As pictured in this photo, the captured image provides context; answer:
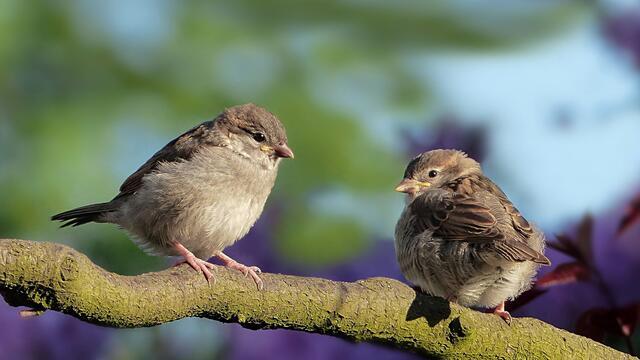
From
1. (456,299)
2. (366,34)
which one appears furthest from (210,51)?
(456,299)

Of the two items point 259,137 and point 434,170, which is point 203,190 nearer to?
point 259,137

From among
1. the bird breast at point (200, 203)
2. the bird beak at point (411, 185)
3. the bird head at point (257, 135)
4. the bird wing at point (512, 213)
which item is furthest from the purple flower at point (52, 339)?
the bird wing at point (512, 213)

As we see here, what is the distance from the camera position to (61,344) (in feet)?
11.5

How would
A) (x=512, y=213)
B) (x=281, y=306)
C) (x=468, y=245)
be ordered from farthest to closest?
(x=512, y=213) < (x=468, y=245) < (x=281, y=306)

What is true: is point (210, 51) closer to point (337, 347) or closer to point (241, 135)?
point (241, 135)

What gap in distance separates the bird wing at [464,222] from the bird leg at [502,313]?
133 millimetres

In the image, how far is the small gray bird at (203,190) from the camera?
3.07 metres

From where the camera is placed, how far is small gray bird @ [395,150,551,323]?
9.27 feet

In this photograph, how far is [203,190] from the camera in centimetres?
310

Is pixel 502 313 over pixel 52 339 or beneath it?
over

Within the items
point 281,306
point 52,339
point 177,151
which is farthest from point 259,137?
point 281,306

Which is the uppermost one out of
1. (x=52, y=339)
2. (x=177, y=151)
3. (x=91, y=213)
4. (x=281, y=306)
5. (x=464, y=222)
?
(x=177, y=151)

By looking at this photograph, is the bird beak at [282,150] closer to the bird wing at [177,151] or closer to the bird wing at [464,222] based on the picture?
the bird wing at [177,151]

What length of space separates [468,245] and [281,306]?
79 cm
